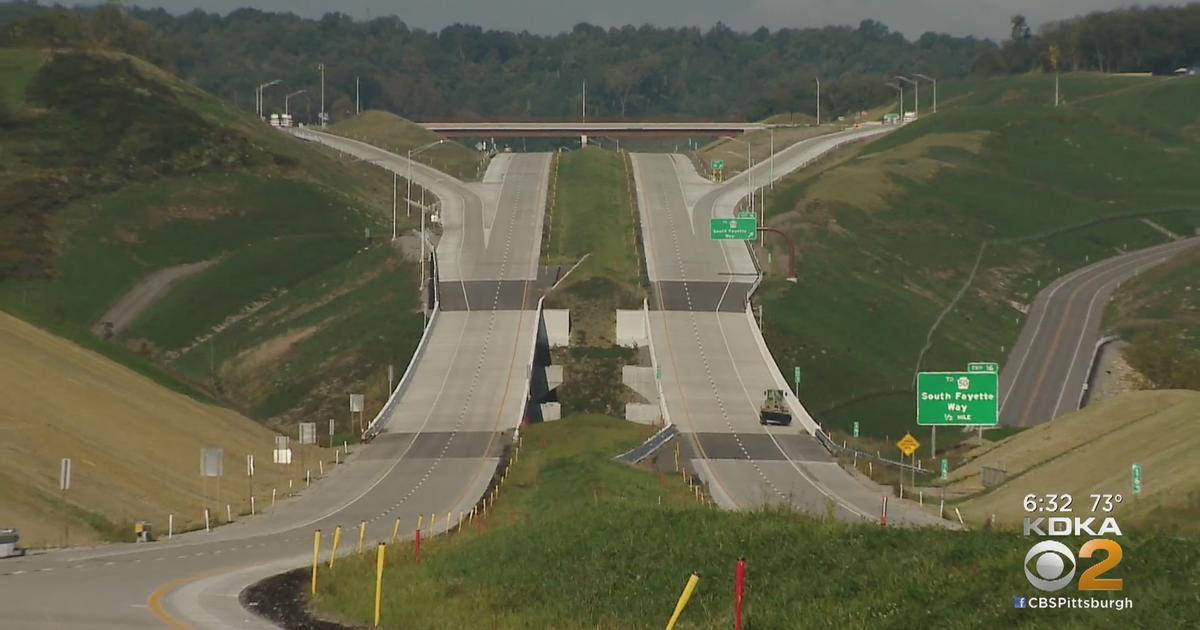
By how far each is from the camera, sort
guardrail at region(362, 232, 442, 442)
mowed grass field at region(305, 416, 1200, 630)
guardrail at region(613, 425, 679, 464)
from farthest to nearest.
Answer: guardrail at region(362, 232, 442, 442)
guardrail at region(613, 425, 679, 464)
mowed grass field at region(305, 416, 1200, 630)

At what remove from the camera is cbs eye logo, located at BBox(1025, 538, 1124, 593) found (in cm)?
2191

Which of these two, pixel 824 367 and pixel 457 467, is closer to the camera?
pixel 457 467

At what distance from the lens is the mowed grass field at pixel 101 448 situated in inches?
2121

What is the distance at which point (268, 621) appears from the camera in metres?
34.2

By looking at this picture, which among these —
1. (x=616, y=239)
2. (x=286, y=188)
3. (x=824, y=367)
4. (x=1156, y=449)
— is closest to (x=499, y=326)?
(x=824, y=367)

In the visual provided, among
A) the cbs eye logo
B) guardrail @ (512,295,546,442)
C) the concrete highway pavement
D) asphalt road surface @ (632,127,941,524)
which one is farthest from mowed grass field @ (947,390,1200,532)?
the concrete highway pavement

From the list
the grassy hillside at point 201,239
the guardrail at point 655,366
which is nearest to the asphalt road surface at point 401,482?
the grassy hillside at point 201,239

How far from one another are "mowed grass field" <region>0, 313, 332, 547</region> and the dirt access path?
2031 inches

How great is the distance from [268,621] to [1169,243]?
161 m

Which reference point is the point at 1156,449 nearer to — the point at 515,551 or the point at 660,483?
the point at 660,483

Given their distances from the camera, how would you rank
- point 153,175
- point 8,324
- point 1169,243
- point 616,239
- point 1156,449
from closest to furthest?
1. point 1156,449
2. point 8,324
3. point 616,239
4. point 153,175
5. point 1169,243

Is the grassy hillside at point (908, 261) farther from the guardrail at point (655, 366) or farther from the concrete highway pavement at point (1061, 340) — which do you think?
the guardrail at point (655, 366)

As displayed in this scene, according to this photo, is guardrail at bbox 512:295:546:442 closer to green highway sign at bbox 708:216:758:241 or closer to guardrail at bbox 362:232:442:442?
guardrail at bbox 362:232:442:442

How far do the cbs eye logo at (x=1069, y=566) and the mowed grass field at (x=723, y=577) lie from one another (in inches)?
11.2
